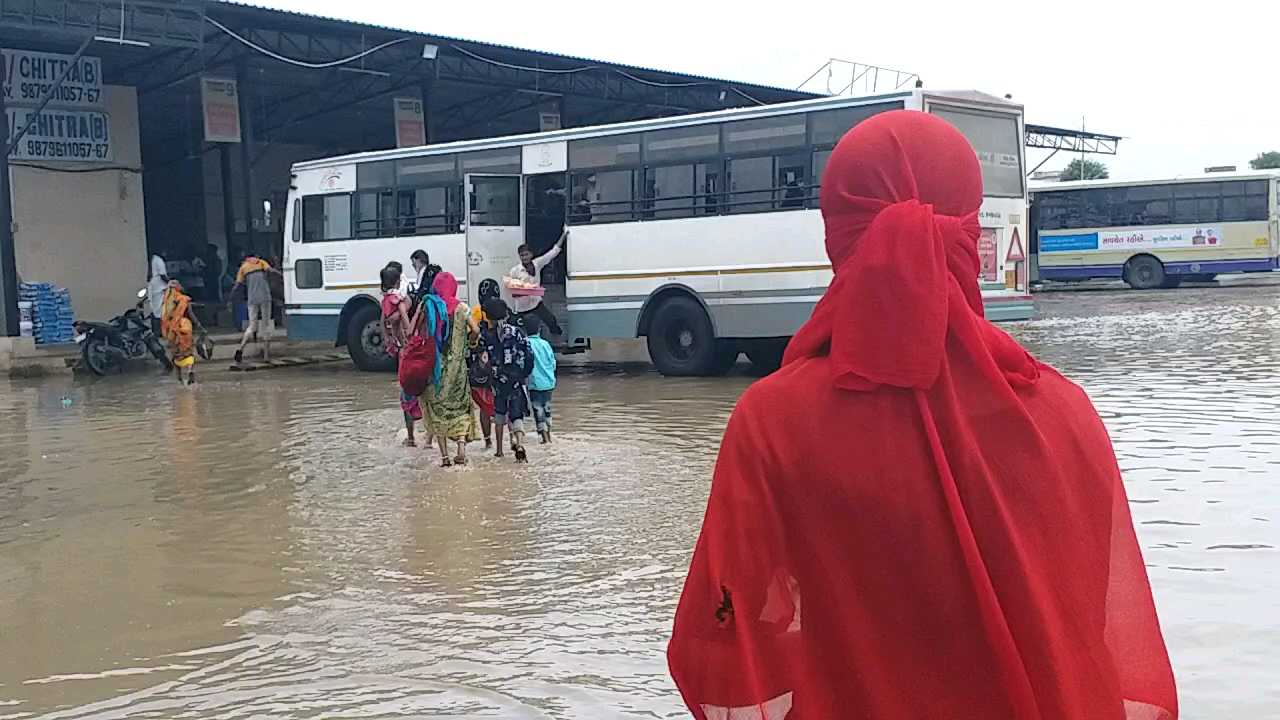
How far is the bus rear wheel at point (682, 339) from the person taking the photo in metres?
14.0

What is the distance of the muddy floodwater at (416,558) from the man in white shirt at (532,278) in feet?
3.02

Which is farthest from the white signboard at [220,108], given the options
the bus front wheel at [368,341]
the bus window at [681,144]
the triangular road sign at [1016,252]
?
the triangular road sign at [1016,252]

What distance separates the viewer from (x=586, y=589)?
554 centimetres

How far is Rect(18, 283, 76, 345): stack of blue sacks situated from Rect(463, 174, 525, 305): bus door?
Answer: 24.6 feet

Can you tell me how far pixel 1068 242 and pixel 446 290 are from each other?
86.2ft

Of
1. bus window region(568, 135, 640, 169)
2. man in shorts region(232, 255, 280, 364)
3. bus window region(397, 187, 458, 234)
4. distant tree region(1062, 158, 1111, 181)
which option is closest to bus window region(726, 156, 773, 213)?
bus window region(568, 135, 640, 169)

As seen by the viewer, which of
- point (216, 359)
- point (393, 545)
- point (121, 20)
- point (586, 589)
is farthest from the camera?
point (216, 359)

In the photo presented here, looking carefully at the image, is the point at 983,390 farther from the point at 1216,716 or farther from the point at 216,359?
the point at 216,359

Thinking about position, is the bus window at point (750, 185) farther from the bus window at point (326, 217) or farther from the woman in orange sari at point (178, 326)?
the woman in orange sari at point (178, 326)

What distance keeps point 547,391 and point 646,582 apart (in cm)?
363

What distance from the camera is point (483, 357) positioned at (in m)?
8.95

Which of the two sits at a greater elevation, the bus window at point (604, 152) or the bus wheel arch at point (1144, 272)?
the bus window at point (604, 152)

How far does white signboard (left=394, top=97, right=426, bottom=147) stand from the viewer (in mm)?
23922

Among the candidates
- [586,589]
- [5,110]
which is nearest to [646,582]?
[586,589]
